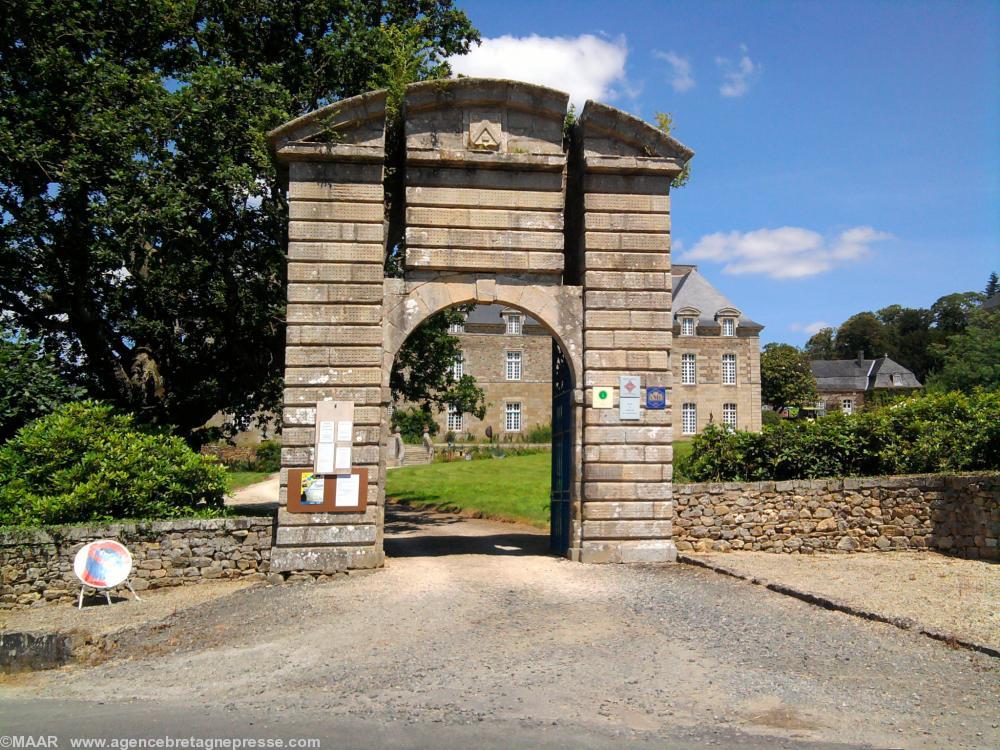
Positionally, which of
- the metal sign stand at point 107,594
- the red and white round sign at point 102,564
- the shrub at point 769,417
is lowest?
the metal sign stand at point 107,594

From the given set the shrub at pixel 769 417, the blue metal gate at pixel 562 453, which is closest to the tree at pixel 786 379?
the shrub at pixel 769 417

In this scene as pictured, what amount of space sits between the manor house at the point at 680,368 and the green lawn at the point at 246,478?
1356cm

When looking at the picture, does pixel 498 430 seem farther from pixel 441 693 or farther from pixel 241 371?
pixel 441 693

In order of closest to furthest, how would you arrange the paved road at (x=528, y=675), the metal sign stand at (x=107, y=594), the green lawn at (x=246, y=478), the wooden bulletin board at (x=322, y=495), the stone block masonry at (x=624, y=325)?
the paved road at (x=528, y=675) → the metal sign stand at (x=107, y=594) → the wooden bulletin board at (x=322, y=495) → the stone block masonry at (x=624, y=325) → the green lawn at (x=246, y=478)

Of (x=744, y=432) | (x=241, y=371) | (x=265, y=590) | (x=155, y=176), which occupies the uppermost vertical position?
(x=155, y=176)

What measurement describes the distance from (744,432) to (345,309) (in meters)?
6.33

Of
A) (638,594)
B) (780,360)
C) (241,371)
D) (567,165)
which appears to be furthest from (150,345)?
(780,360)

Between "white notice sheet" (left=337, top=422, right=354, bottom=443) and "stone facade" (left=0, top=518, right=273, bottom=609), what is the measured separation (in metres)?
1.33

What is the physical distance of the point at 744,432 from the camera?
12.6 m

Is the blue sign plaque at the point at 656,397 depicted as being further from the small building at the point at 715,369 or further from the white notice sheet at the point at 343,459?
the small building at the point at 715,369

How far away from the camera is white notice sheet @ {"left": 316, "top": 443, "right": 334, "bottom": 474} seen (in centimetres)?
980

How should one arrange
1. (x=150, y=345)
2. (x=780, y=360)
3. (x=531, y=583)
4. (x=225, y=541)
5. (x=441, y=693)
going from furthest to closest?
(x=780, y=360) → (x=150, y=345) → (x=225, y=541) → (x=531, y=583) → (x=441, y=693)

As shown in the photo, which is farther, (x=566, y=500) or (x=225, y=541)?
(x=566, y=500)

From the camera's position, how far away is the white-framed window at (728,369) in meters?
43.7
